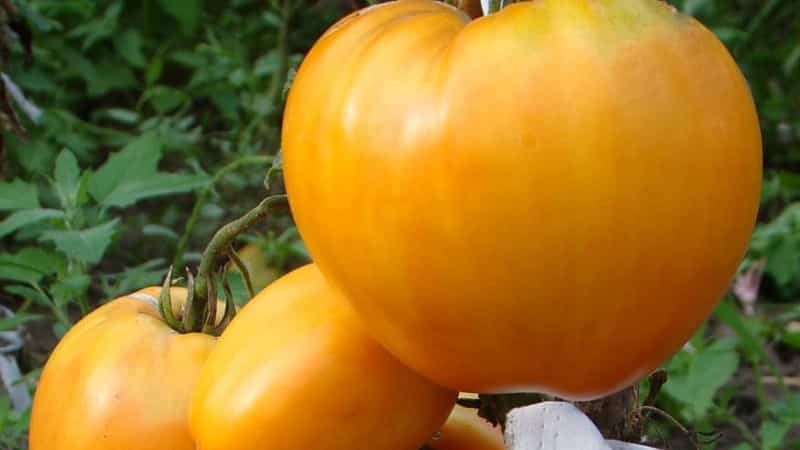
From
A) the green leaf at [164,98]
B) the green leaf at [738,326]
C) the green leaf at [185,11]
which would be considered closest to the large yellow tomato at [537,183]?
the green leaf at [738,326]

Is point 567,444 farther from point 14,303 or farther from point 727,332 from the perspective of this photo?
point 727,332

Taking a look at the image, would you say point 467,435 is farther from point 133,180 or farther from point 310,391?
point 133,180

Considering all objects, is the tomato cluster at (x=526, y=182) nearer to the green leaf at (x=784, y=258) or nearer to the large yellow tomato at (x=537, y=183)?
the large yellow tomato at (x=537, y=183)

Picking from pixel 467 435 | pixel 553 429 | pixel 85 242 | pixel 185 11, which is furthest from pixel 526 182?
pixel 185 11

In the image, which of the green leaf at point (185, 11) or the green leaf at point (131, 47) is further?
the green leaf at point (185, 11)

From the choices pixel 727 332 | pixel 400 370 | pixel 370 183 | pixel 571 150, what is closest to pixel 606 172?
pixel 571 150

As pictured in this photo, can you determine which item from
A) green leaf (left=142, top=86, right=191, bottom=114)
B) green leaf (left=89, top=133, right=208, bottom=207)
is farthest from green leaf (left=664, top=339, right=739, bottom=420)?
green leaf (left=142, top=86, right=191, bottom=114)
